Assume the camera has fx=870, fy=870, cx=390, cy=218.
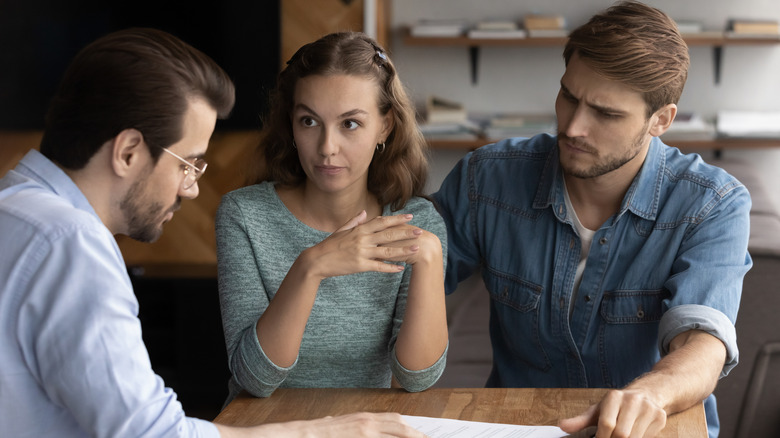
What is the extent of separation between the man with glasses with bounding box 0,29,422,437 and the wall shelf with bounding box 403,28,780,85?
2.72m

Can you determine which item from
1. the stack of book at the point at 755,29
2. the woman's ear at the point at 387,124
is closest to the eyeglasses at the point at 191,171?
the woman's ear at the point at 387,124

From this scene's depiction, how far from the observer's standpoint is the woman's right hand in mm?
1402

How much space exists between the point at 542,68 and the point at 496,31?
1.12ft

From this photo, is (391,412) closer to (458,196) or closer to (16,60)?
(458,196)

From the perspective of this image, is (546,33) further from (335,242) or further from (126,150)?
(126,150)

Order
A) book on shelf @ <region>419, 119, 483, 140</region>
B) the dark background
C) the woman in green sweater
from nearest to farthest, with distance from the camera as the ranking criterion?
the woman in green sweater < the dark background < book on shelf @ <region>419, 119, 483, 140</region>

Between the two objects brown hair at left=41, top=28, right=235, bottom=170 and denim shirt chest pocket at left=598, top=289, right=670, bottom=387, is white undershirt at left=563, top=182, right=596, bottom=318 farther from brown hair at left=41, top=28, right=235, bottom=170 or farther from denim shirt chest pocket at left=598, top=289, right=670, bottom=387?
brown hair at left=41, top=28, right=235, bottom=170

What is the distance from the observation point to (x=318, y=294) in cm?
166

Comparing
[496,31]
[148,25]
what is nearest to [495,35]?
[496,31]

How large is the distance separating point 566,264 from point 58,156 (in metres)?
1.03

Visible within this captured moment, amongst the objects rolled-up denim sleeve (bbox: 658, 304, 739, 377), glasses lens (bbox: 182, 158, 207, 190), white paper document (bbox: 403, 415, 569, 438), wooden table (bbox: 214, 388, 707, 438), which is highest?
glasses lens (bbox: 182, 158, 207, 190)

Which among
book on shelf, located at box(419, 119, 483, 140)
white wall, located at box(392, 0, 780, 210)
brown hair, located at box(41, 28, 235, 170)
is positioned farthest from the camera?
white wall, located at box(392, 0, 780, 210)

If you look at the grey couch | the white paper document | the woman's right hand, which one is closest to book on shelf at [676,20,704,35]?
the grey couch

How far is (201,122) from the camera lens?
119cm
